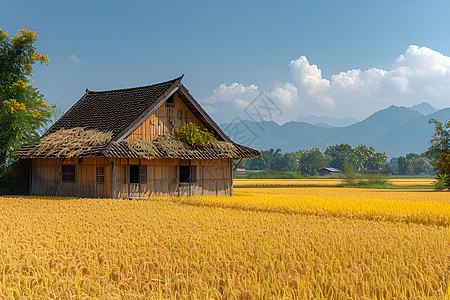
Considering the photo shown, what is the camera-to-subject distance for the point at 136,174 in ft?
84.2

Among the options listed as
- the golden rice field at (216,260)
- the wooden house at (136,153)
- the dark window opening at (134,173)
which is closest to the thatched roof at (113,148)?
the wooden house at (136,153)

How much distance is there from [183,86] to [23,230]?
15549 millimetres

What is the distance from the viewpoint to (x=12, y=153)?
2703cm

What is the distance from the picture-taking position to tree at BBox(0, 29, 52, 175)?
2667 cm

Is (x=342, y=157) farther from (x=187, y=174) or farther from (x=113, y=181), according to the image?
(x=113, y=181)

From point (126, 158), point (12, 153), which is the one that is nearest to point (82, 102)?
point (12, 153)

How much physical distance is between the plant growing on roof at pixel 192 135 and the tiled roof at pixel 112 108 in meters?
2.43

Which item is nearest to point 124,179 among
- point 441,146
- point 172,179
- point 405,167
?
point 172,179

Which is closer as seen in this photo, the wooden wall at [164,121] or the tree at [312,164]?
the wooden wall at [164,121]

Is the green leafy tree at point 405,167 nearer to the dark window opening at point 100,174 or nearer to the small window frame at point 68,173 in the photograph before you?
the small window frame at point 68,173

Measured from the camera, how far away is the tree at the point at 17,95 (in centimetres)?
2667

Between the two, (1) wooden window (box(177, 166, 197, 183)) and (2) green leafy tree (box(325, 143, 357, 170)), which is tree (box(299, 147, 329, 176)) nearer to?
(2) green leafy tree (box(325, 143, 357, 170))

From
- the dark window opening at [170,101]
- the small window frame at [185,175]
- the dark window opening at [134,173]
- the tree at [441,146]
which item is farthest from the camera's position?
the tree at [441,146]

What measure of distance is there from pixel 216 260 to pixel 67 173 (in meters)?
20.3
